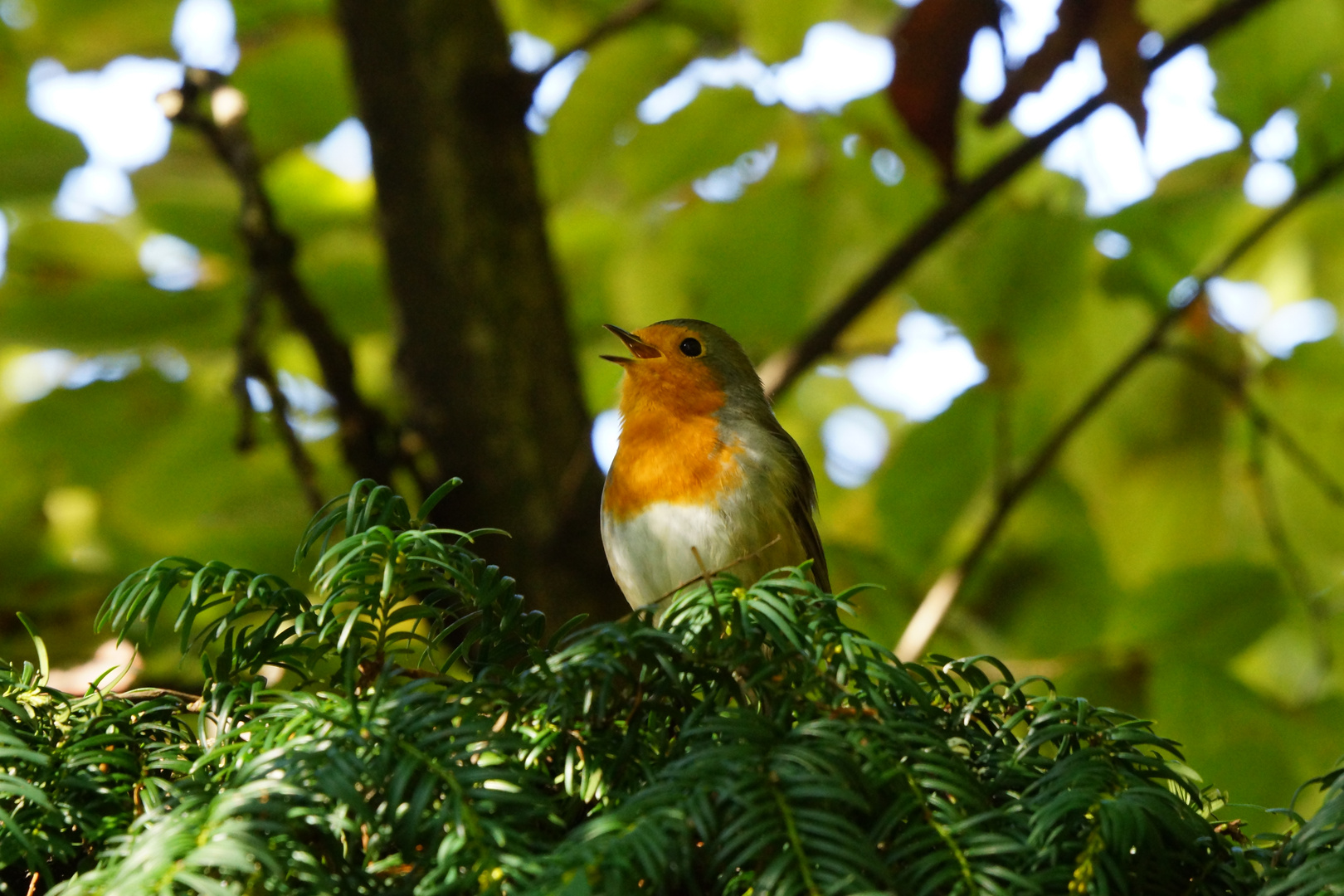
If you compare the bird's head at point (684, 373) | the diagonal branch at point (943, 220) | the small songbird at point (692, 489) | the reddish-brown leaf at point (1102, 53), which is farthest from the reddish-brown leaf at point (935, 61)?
the bird's head at point (684, 373)

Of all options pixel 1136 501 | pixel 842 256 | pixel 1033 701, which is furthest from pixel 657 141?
pixel 1033 701

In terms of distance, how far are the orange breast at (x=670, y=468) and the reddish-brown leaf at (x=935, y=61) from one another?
742 millimetres

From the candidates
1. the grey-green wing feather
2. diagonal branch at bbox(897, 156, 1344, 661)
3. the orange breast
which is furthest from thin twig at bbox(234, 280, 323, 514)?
diagonal branch at bbox(897, 156, 1344, 661)

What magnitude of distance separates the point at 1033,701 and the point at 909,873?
1.09 feet

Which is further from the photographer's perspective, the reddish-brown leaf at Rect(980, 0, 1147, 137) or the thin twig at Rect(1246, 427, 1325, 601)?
the thin twig at Rect(1246, 427, 1325, 601)

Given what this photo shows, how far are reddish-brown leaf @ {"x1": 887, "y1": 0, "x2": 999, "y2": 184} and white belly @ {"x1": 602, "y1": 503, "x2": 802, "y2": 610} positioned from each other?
0.77 metres

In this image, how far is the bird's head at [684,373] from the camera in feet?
8.86

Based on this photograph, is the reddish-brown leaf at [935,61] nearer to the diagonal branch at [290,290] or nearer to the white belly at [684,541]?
the white belly at [684,541]

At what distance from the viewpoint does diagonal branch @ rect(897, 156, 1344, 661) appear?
266 cm

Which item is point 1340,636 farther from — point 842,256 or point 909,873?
point 909,873

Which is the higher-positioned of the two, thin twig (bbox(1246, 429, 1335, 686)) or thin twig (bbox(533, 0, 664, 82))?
thin twig (bbox(533, 0, 664, 82))

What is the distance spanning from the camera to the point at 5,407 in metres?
3.89

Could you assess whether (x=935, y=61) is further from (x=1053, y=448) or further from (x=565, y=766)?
(x=565, y=766)

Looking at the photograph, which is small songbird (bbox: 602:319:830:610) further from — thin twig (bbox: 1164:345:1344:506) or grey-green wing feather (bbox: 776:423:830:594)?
thin twig (bbox: 1164:345:1344:506)
